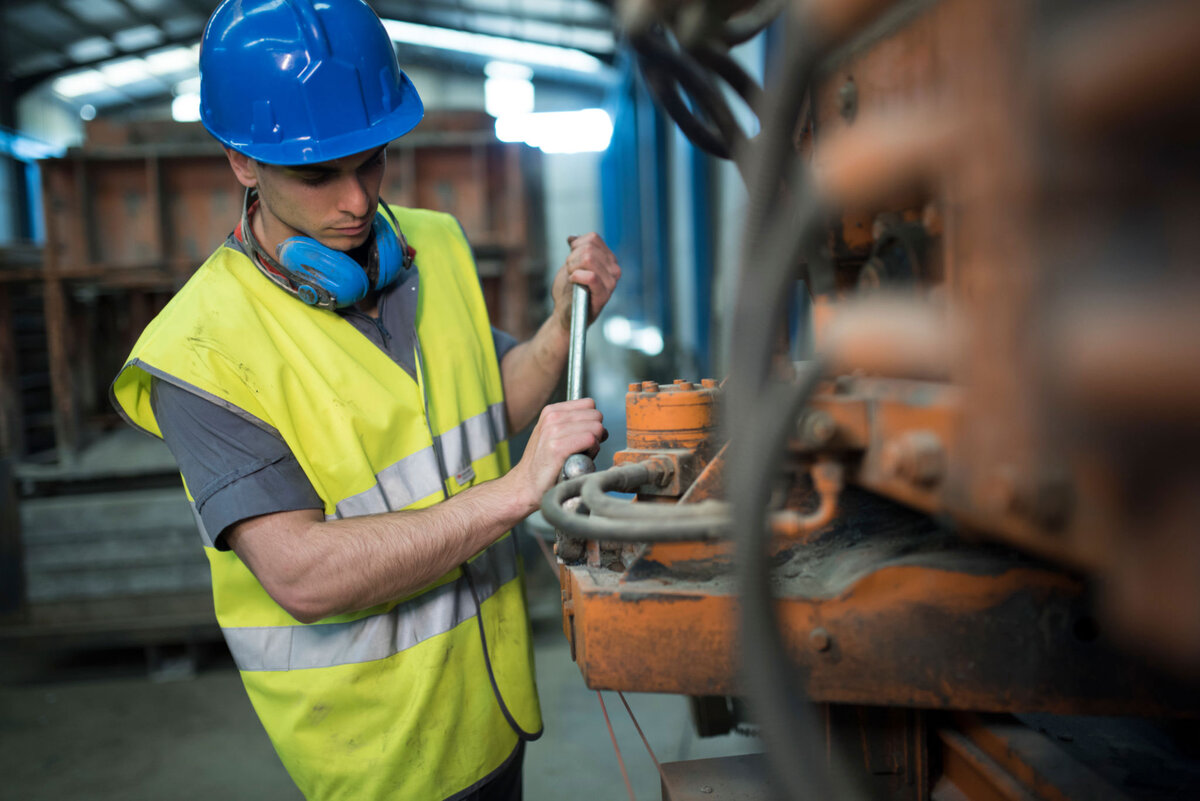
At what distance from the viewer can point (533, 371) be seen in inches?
68.1

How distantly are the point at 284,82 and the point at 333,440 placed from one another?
1.93 ft

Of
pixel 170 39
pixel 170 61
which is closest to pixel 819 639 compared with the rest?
pixel 170 39

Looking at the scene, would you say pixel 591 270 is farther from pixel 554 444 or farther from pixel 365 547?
pixel 365 547

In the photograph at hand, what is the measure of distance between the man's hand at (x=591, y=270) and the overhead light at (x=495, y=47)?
12.2m

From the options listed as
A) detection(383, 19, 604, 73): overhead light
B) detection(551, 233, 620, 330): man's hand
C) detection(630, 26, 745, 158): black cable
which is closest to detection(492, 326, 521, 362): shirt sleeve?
detection(551, 233, 620, 330): man's hand

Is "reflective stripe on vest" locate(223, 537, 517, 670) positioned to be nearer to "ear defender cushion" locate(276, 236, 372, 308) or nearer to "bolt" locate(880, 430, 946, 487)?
"ear defender cushion" locate(276, 236, 372, 308)

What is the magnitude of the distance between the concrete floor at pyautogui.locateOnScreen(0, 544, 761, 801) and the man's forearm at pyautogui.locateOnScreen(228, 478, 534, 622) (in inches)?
71.0

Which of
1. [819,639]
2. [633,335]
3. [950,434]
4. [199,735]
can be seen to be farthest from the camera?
[633,335]

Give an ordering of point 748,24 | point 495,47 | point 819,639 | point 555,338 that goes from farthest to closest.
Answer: point 495,47 < point 555,338 < point 748,24 < point 819,639

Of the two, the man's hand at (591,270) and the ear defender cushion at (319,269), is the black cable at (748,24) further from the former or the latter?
the ear defender cushion at (319,269)

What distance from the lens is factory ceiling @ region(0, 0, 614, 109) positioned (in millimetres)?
Answer: 10844

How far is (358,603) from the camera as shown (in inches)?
48.7

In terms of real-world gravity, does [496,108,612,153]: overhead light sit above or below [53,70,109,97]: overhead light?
below

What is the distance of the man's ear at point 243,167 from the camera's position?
1366 mm
